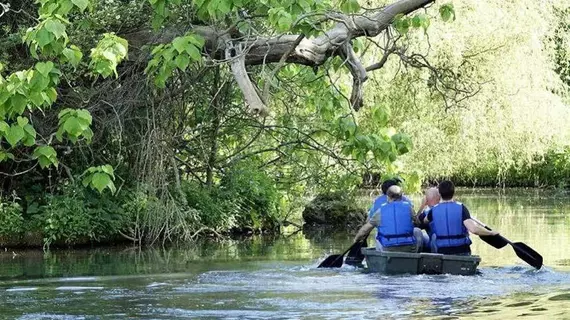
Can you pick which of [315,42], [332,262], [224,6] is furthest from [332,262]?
[315,42]

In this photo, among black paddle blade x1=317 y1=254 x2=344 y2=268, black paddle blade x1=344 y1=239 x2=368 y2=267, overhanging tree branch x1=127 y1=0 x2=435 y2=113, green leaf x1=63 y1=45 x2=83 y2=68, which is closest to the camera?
green leaf x1=63 y1=45 x2=83 y2=68

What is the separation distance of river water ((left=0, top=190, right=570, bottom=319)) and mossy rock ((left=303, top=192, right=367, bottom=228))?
4162 mm

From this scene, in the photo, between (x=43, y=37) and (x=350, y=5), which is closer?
(x=43, y=37)

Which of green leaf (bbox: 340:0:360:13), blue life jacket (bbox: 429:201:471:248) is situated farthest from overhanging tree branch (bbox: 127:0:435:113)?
blue life jacket (bbox: 429:201:471:248)

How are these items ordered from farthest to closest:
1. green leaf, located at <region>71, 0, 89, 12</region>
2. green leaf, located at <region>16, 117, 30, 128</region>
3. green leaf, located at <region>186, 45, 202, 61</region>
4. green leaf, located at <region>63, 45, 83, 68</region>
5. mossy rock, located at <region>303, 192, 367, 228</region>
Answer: mossy rock, located at <region>303, 192, 367, 228</region> → green leaf, located at <region>16, 117, 30, 128</region> → green leaf, located at <region>186, 45, 202, 61</region> → green leaf, located at <region>63, 45, 83, 68</region> → green leaf, located at <region>71, 0, 89, 12</region>

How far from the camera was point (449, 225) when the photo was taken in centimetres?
1658

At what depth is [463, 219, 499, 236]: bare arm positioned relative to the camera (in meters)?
16.2

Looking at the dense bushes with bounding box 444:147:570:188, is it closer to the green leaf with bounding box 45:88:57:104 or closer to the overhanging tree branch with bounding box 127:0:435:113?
the overhanging tree branch with bounding box 127:0:435:113

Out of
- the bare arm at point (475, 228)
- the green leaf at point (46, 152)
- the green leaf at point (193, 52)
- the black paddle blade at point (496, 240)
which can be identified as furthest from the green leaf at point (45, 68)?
the black paddle blade at point (496, 240)

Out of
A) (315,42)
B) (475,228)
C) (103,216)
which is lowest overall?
(475,228)

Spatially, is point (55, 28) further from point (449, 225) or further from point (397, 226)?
point (449, 225)

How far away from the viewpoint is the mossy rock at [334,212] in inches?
1027

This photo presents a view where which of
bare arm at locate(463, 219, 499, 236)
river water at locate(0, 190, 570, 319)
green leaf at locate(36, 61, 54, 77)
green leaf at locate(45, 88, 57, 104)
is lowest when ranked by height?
river water at locate(0, 190, 570, 319)

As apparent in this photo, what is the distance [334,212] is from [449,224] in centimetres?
971
